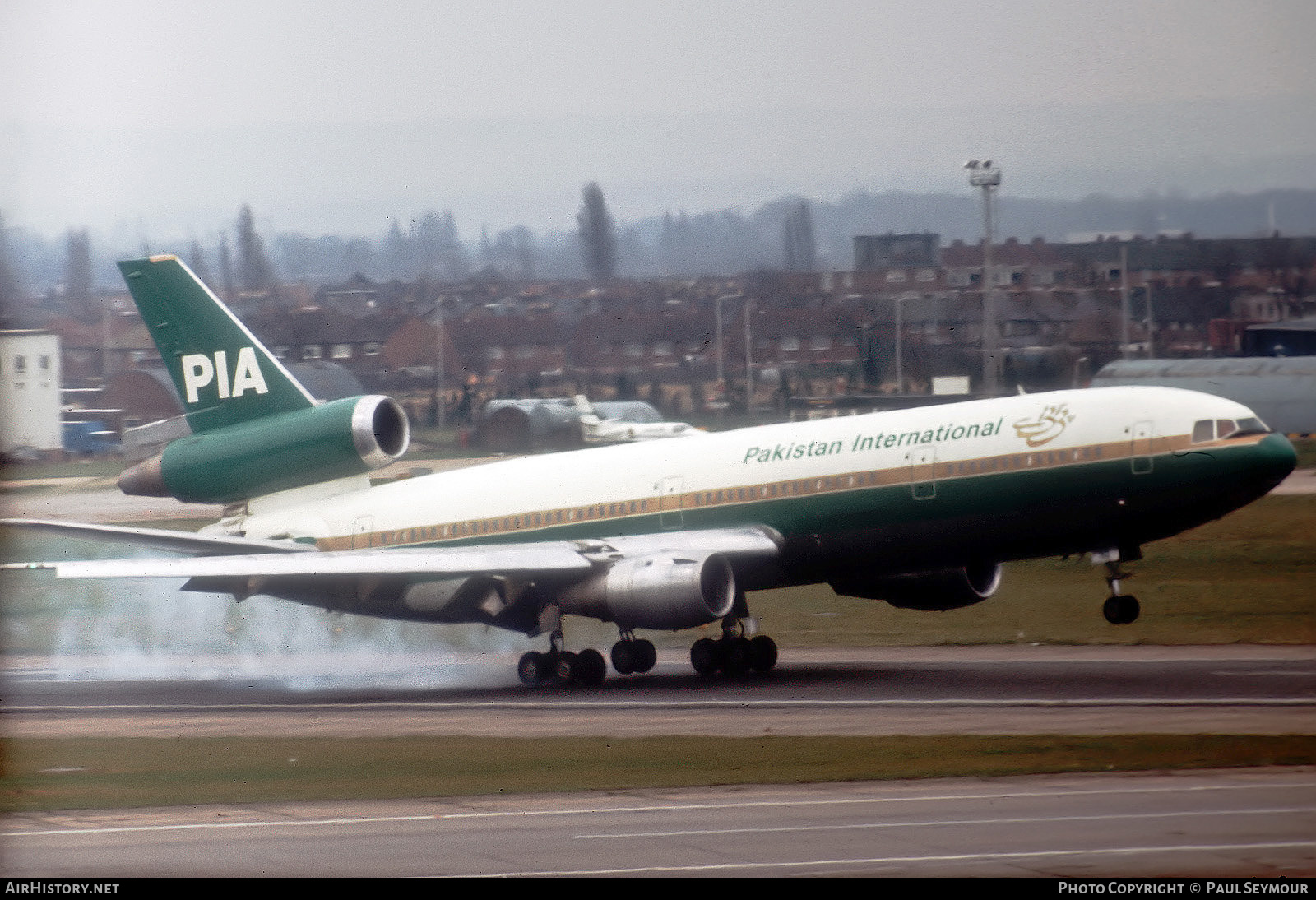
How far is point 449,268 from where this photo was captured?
53719 mm

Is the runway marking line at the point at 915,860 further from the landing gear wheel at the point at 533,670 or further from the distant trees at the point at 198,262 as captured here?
the distant trees at the point at 198,262

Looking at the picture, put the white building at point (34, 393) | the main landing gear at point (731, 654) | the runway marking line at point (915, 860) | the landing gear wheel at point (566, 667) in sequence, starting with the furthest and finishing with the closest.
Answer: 1. the white building at point (34, 393)
2. the main landing gear at point (731, 654)
3. the landing gear wheel at point (566, 667)
4. the runway marking line at point (915, 860)

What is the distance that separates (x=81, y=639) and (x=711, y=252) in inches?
807

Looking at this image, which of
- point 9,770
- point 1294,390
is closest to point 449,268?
point 1294,390

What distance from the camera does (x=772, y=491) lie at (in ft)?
108

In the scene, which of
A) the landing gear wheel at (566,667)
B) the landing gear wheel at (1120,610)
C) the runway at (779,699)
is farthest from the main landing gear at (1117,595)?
the landing gear wheel at (566,667)

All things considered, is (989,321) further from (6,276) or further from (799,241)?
A: (6,276)

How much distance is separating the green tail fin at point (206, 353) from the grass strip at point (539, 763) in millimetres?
11651

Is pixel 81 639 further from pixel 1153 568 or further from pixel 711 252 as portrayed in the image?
pixel 1153 568

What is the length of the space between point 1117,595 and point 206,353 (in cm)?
2046

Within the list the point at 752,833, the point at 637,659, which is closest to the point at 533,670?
the point at 637,659

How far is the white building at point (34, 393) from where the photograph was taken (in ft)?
114

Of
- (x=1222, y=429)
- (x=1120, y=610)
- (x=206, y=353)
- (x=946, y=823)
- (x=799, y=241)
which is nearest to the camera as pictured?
(x=946, y=823)

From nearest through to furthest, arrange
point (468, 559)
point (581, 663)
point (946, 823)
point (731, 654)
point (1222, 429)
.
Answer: point (946, 823), point (1222, 429), point (468, 559), point (581, 663), point (731, 654)
